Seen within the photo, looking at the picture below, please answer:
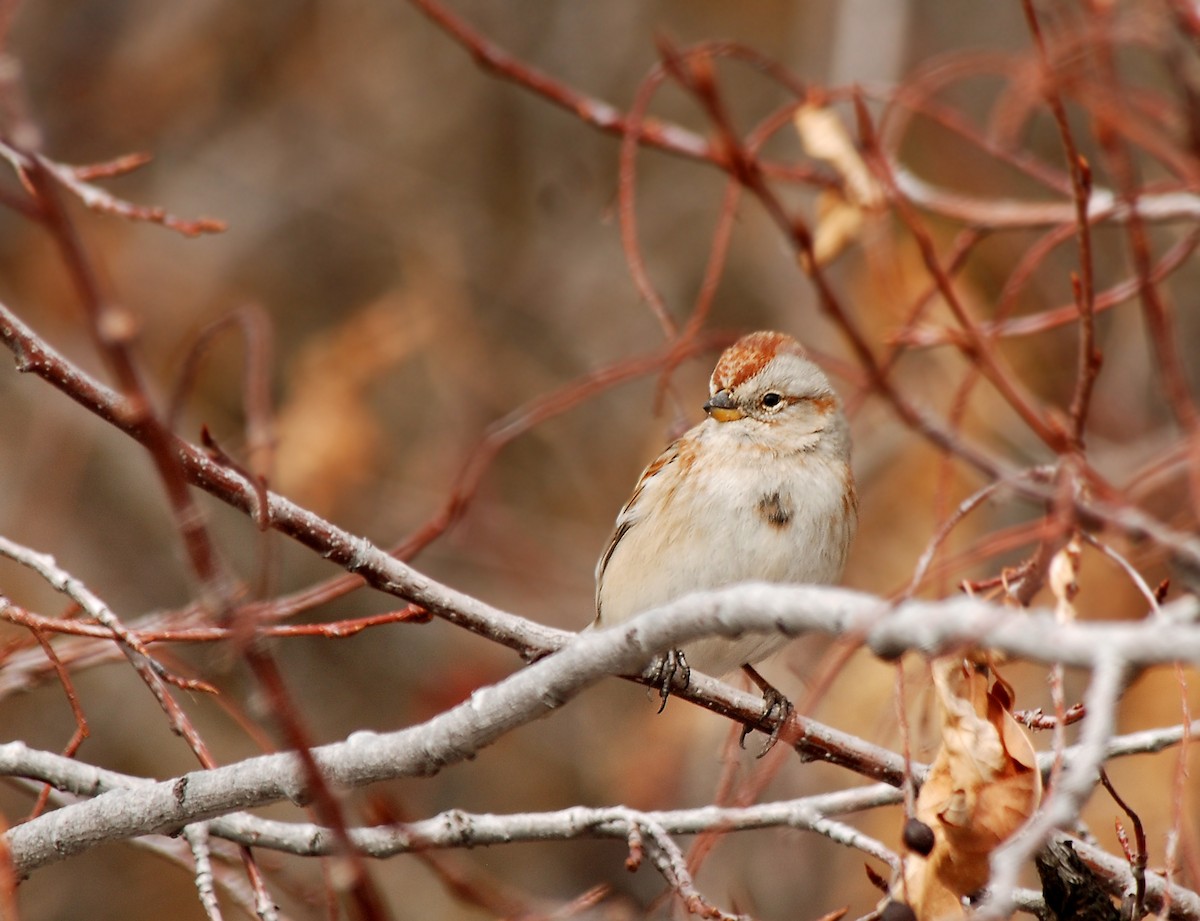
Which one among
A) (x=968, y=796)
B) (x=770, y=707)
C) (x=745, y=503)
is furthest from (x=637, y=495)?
(x=968, y=796)

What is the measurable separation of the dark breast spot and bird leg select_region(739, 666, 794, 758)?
0.45 meters

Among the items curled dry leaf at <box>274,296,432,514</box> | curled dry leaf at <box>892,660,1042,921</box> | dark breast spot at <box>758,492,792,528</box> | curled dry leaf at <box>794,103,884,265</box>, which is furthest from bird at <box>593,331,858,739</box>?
curled dry leaf at <box>274,296,432,514</box>

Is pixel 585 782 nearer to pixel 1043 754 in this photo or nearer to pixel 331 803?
pixel 1043 754

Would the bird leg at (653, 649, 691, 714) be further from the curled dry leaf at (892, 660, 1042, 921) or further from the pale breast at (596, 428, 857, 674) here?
the curled dry leaf at (892, 660, 1042, 921)

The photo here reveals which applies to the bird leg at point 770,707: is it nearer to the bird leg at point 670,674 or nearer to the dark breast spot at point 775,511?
the bird leg at point 670,674

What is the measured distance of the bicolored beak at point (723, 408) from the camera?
383 cm

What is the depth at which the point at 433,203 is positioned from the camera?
7.90m

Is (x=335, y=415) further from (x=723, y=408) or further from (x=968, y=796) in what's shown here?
(x=968, y=796)

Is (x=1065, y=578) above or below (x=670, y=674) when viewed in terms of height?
below

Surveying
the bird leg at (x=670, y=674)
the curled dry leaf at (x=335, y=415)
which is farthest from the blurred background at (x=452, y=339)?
the bird leg at (x=670, y=674)

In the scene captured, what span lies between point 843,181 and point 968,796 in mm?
2281

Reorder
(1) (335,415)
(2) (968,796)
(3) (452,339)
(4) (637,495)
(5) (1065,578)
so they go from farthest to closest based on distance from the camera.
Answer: (3) (452,339)
(1) (335,415)
(4) (637,495)
(5) (1065,578)
(2) (968,796)

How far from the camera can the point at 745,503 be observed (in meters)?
3.59

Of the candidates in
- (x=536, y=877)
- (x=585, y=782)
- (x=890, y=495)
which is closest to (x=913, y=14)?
(x=890, y=495)
